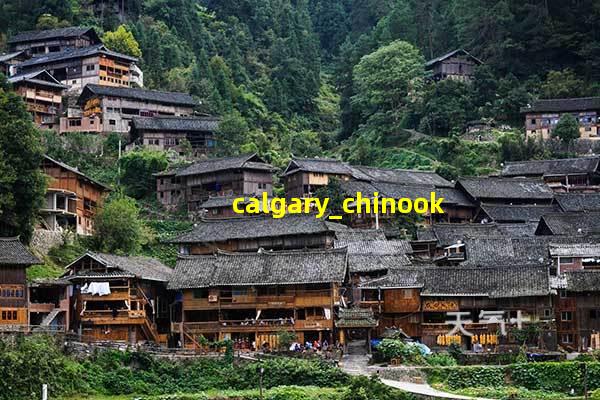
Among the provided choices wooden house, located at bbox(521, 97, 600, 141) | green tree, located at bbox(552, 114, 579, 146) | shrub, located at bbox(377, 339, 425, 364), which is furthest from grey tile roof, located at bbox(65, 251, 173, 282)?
wooden house, located at bbox(521, 97, 600, 141)

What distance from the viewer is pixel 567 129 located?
9050 cm

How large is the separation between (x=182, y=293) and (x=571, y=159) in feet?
126

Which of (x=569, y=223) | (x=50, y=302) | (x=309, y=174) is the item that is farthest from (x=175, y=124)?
(x=50, y=302)

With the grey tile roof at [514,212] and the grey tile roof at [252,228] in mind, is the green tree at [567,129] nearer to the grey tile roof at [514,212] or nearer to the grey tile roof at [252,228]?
the grey tile roof at [514,212]

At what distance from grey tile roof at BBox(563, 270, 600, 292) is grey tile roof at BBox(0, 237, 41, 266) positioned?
83.4ft

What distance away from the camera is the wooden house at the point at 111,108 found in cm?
9000

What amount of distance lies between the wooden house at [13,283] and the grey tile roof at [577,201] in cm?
3941

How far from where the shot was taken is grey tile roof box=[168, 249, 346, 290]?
189ft

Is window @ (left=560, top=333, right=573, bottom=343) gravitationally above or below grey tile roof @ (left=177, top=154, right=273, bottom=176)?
below

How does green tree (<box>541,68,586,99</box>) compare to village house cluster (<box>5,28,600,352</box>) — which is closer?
village house cluster (<box>5,28,600,352</box>)

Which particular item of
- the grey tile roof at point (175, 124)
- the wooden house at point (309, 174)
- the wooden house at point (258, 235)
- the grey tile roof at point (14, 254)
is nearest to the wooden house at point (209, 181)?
the wooden house at point (309, 174)

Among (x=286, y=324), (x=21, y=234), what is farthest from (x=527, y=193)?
(x=21, y=234)

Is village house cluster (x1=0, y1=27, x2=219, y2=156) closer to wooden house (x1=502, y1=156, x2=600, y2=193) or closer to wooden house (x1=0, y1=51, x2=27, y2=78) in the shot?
wooden house (x1=0, y1=51, x2=27, y2=78)

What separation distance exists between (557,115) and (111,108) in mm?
35740
